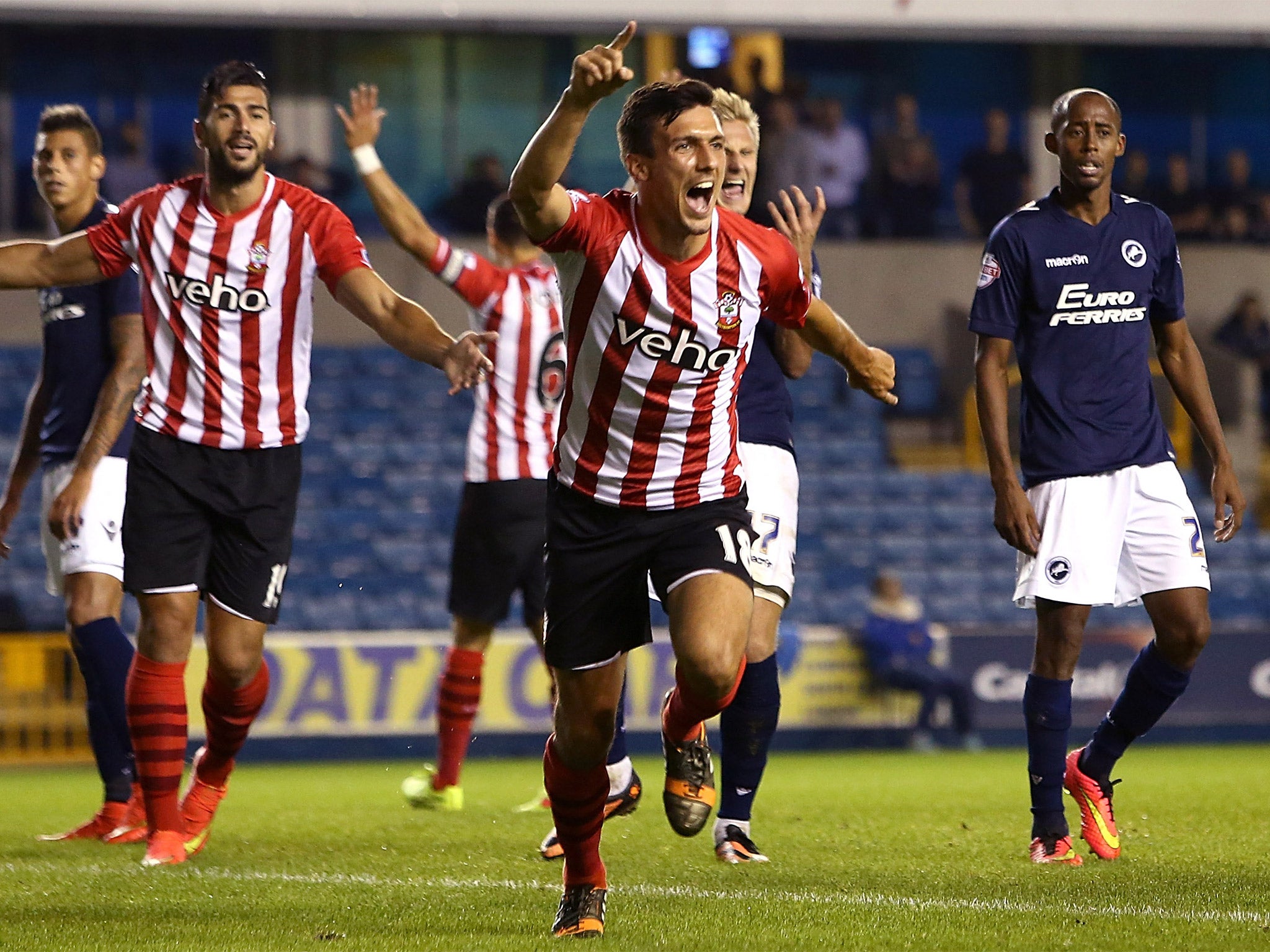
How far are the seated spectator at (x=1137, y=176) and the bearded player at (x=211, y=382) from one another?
1433cm

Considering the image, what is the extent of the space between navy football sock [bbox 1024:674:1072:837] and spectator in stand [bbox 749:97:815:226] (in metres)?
12.4

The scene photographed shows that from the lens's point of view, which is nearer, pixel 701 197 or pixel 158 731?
pixel 701 197

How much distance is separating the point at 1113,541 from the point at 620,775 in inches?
78.8

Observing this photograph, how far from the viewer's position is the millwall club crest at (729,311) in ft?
14.7

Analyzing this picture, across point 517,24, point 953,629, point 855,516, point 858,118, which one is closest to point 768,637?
point 953,629

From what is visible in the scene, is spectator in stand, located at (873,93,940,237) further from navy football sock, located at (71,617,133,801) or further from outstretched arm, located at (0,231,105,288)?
outstretched arm, located at (0,231,105,288)

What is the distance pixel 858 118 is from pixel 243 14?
6767mm

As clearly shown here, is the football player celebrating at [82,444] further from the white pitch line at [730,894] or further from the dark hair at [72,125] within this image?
the white pitch line at [730,894]

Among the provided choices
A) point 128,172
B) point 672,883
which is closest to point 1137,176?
point 128,172

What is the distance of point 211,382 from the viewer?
18.2 feet

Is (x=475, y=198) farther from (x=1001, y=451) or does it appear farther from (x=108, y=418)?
(x=1001, y=451)

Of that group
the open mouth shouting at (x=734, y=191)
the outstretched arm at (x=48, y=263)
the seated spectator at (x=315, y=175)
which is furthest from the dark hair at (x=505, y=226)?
the seated spectator at (x=315, y=175)

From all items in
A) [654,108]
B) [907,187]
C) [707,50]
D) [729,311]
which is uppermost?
[707,50]

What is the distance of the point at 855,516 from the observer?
16688 millimetres
